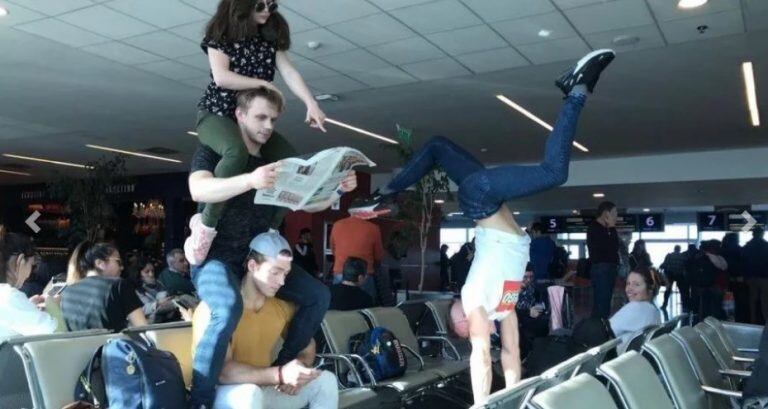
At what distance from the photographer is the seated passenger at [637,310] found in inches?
173

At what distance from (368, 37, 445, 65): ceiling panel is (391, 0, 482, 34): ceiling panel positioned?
1.07ft

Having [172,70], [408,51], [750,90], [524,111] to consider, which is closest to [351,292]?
[408,51]

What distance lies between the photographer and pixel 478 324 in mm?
2701

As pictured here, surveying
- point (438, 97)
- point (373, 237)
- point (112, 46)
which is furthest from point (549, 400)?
point (438, 97)

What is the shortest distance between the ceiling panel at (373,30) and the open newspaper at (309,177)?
11.6ft

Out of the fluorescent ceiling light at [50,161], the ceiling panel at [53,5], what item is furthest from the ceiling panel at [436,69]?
the fluorescent ceiling light at [50,161]

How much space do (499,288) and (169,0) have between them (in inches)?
150

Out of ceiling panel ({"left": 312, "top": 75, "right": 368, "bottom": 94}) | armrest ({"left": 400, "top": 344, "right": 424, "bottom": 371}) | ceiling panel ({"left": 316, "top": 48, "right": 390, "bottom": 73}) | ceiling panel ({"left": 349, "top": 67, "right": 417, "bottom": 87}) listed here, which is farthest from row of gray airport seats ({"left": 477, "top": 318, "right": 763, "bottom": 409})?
ceiling panel ({"left": 312, "top": 75, "right": 368, "bottom": 94})

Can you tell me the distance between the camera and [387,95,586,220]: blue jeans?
2572 mm

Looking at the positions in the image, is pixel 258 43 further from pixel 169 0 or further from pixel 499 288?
pixel 169 0

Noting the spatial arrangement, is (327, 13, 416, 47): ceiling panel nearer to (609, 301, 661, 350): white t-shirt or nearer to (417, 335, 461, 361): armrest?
(417, 335, 461, 361): armrest

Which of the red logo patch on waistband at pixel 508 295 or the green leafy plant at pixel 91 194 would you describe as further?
the green leafy plant at pixel 91 194

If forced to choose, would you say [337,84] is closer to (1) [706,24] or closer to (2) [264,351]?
(1) [706,24]

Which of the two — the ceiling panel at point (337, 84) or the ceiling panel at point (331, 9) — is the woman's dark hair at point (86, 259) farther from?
the ceiling panel at point (337, 84)
